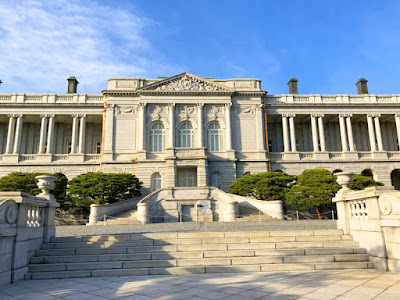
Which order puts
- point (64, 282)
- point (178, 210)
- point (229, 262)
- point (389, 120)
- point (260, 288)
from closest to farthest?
point (260, 288)
point (64, 282)
point (229, 262)
point (178, 210)
point (389, 120)

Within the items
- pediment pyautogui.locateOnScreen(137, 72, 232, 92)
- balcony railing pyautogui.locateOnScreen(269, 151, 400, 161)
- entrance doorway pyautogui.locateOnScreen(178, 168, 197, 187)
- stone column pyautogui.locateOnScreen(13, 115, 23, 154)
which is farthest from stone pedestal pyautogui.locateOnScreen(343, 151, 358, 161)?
stone column pyautogui.locateOnScreen(13, 115, 23, 154)

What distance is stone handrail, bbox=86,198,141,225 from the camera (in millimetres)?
23375

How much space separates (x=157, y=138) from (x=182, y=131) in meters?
3.07

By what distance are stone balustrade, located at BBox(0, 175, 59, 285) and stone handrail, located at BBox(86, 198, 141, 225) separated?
12.6m

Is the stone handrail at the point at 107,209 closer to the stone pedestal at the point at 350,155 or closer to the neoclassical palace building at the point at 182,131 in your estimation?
the neoclassical palace building at the point at 182,131

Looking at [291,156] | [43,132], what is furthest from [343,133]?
[43,132]

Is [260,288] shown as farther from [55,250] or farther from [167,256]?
[55,250]

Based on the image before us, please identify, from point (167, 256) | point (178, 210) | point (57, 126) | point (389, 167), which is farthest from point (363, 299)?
point (57, 126)

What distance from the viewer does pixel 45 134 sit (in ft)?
123

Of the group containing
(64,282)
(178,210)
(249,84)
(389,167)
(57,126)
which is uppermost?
(249,84)

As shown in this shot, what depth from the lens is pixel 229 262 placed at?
9.23 meters

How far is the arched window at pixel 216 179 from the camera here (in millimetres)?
34241

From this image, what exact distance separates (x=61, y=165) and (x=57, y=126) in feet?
24.3

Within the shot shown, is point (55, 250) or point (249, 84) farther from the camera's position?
point (249, 84)
